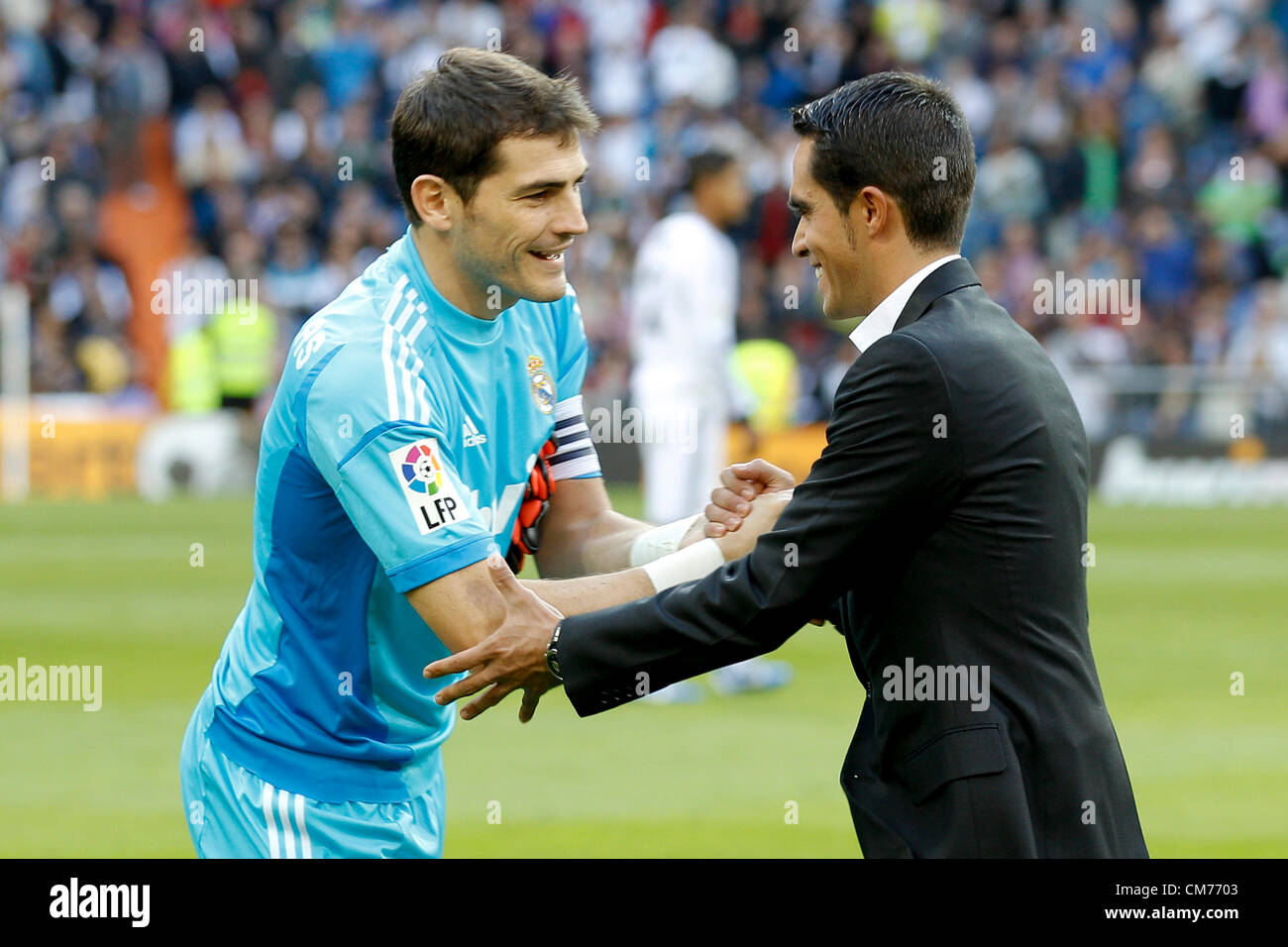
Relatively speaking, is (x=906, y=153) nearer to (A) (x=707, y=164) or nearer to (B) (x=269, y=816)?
(B) (x=269, y=816)

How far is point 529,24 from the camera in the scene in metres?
22.7

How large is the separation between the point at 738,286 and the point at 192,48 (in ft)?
24.5

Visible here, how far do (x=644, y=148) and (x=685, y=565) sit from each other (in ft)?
58.8

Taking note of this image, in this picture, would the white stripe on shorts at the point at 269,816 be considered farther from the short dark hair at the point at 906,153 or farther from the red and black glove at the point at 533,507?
the short dark hair at the point at 906,153

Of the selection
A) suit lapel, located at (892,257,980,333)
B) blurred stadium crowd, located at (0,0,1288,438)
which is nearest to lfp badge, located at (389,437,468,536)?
suit lapel, located at (892,257,980,333)

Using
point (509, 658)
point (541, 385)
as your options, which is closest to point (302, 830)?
point (509, 658)

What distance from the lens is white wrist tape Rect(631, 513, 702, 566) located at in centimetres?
420

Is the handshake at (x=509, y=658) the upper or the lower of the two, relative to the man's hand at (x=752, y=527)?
lower

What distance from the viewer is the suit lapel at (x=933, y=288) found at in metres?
3.41

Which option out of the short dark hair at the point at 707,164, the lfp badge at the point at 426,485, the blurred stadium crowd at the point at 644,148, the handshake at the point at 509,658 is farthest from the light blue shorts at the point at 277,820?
the blurred stadium crowd at the point at 644,148

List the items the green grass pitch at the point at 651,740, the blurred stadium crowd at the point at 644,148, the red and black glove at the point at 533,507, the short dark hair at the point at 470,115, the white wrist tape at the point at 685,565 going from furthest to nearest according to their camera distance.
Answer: the blurred stadium crowd at the point at 644,148
the green grass pitch at the point at 651,740
the red and black glove at the point at 533,507
the white wrist tape at the point at 685,565
the short dark hair at the point at 470,115

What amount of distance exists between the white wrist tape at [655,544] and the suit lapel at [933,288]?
98 cm

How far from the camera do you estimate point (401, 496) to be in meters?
3.44

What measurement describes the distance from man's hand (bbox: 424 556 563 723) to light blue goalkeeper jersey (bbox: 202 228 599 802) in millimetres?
135
